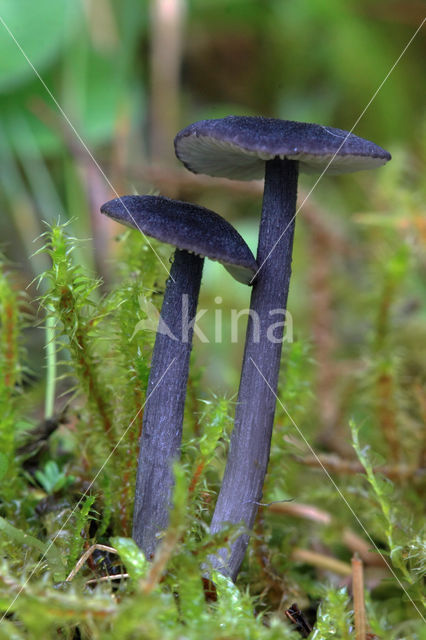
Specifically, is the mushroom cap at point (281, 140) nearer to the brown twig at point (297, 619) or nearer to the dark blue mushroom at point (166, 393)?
the dark blue mushroom at point (166, 393)

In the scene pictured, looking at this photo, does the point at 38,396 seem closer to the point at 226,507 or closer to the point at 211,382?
the point at 211,382

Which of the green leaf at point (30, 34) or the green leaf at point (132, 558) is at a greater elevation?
the green leaf at point (30, 34)

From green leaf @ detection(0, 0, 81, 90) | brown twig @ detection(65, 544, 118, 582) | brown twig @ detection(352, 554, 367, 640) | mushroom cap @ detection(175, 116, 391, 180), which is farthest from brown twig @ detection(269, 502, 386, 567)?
green leaf @ detection(0, 0, 81, 90)

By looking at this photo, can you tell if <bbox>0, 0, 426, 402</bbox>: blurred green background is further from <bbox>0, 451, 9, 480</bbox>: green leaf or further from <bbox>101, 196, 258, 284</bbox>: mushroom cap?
<bbox>0, 451, 9, 480</bbox>: green leaf

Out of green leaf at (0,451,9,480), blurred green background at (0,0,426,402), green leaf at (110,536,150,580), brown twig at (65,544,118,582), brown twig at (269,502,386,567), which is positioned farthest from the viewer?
blurred green background at (0,0,426,402)

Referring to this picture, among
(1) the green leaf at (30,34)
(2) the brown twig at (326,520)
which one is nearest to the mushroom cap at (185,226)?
(2) the brown twig at (326,520)
